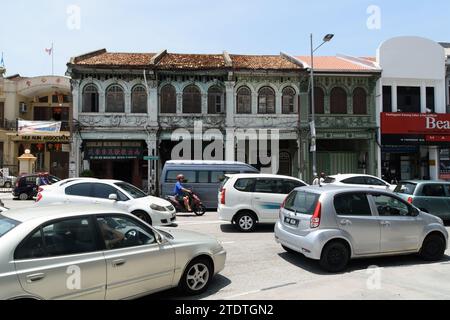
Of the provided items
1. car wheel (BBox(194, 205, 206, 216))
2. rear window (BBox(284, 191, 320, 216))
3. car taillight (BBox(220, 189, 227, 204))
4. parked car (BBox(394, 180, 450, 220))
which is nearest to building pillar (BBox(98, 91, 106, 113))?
car wheel (BBox(194, 205, 206, 216))

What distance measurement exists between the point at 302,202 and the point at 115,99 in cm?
1791

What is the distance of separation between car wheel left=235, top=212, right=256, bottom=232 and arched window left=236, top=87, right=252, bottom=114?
1305cm

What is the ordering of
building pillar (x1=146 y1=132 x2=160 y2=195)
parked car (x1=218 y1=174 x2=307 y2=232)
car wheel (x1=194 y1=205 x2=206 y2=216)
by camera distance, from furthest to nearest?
1. building pillar (x1=146 y1=132 x2=160 y2=195)
2. car wheel (x1=194 y1=205 x2=206 y2=216)
3. parked car (x1=218 y1=174 x2=307 y2=232)

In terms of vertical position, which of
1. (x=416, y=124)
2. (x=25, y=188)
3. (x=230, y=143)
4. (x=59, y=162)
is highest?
(x=416, y=124)

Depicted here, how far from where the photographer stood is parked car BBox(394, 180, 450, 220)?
11.6 meters

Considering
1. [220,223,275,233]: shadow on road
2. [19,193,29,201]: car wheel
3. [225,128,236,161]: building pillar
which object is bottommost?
[220,223,275,233]: shadow on road

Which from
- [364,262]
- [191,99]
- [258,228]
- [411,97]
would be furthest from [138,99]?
[364,262]

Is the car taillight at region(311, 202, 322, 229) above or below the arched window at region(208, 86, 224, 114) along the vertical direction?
below

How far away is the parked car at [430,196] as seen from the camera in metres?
11.6

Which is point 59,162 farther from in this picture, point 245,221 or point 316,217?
point 316,217

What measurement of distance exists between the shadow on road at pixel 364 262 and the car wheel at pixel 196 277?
2.19 metres

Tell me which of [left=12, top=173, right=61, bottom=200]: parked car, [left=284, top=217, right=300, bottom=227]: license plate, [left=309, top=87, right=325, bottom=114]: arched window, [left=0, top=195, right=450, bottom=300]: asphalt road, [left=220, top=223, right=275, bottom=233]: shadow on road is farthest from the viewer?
[left=309, top=87, right=325, bottom=114]: arched window

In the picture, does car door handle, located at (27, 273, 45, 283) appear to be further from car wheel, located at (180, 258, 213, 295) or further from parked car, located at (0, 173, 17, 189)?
parked car, located at (0, 173, 17, 189)

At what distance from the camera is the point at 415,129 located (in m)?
22.7
